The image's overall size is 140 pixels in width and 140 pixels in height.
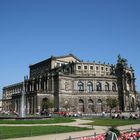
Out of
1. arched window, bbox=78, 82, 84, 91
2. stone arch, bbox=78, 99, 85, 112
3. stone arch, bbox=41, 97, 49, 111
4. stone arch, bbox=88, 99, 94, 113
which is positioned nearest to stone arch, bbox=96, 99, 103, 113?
stone arch, bbox=88, 99, 94, 113

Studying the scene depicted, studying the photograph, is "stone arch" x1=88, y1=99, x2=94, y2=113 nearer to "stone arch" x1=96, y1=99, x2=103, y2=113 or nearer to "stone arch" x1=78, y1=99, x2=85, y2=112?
"stone arch" x1=96, y1=99, x2=103, y2=113

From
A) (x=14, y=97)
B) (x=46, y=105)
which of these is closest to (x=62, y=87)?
(x=46, y=105)

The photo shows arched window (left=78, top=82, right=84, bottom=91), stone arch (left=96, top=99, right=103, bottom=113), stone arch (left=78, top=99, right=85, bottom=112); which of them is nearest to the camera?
stone arch (left=78, top=99, right=85, bottom=112)

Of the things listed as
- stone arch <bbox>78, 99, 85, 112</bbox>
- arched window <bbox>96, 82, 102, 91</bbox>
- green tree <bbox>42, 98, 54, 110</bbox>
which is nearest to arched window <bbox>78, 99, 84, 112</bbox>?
stone arch <bbox>78, 99, 85, 112</bbox>

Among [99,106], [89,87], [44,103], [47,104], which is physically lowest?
[99,106]

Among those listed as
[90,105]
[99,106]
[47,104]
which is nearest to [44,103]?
[47,104]

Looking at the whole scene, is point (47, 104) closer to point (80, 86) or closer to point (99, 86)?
point (80, 86)

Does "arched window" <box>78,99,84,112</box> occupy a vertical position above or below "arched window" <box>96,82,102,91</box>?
below

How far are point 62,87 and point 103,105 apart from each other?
15.7 meters

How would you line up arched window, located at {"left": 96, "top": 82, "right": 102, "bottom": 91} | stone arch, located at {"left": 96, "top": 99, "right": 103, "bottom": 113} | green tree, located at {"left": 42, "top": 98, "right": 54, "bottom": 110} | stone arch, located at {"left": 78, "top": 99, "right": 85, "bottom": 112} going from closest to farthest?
green tree, located at {"left": 42, "top": 98, "right": 54, "bottom": 110}, stone arch, located at {"left": 78, "top": 99, "right": 85, "bottom": 112}, stone arch, located at {"left": 96, "top": 99, "right": 103, "bottom": 113}, arched window, located at {"left": 96, "top": 82, "right": 102, "bottom": 91}

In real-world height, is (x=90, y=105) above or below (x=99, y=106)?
above

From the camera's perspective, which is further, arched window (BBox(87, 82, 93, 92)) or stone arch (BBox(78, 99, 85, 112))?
arched window (BBox(87, 82, 93, 92))

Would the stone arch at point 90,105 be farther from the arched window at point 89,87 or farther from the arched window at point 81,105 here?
the arched window at point 89,87

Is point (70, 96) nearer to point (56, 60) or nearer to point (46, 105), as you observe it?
point (46, 105)
